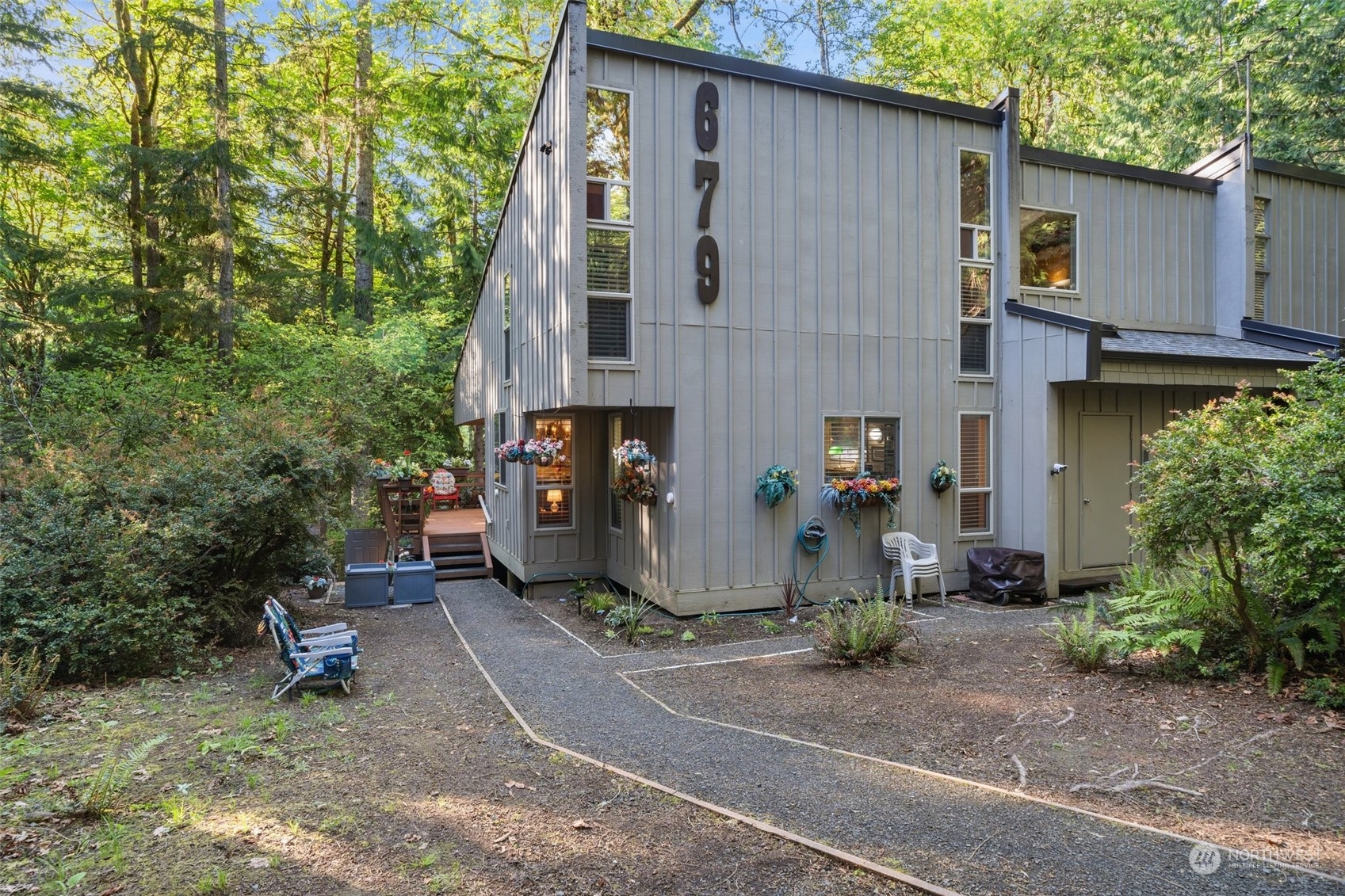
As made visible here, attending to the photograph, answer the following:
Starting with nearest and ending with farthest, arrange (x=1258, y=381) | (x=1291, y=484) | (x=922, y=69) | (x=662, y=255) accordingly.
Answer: (x=1291, y=484) < (x=662, y=255) < (x=1258, y=381) < (x=922, y=69)

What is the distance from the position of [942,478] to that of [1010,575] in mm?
1421

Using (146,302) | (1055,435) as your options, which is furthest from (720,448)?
(146,302)

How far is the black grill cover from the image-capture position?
9070 mm


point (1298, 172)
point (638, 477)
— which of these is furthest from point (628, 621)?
point (1298, 172)

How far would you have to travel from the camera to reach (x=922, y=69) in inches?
908

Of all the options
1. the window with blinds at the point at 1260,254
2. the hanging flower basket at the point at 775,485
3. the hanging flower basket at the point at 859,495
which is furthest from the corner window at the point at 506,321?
the window with blinds at the point at 1260,254

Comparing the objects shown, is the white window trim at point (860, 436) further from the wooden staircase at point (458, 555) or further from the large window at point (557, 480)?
the wooden staircase at point (458, 555)

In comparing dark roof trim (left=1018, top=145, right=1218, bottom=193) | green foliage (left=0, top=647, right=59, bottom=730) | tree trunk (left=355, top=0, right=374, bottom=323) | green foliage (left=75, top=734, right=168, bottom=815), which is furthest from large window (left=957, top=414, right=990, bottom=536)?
tree trunk (left=355, top=0, right=374, bottom=323)

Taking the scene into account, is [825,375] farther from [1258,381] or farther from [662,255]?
[1258,381]

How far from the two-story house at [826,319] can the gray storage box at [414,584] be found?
1.33m

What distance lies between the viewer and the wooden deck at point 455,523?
13.8 metres

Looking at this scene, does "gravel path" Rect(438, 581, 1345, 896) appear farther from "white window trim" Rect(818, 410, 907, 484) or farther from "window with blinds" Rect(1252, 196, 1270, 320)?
"window with blinds" Rect(1252, 196, 1270, 320)

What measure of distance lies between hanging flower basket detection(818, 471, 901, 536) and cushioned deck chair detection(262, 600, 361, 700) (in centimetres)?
546

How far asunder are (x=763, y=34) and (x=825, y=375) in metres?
17.1
